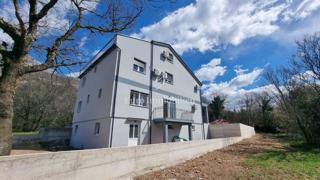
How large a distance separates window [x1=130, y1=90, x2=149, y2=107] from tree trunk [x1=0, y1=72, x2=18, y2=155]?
10.9m

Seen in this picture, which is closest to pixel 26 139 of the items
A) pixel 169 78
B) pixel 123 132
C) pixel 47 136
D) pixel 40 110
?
pixel 47 136

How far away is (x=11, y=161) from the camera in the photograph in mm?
3744

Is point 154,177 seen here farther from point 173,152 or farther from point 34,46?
point 34,46

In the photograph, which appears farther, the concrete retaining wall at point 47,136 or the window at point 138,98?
the concrete retaining wall at point 47,136

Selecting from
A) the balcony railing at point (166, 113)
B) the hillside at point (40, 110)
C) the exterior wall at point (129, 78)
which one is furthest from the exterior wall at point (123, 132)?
the hillside at point (40, 110)

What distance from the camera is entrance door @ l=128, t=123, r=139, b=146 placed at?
1510 centimetres

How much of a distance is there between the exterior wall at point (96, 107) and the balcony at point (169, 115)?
4.46m

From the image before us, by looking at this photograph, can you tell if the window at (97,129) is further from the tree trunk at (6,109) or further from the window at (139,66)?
the tree trunk at (6,109)

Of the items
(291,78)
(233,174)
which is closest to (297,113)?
(291,78)

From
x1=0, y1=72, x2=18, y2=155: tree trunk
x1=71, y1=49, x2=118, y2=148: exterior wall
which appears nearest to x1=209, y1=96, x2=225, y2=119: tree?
x1=71, y1=49, x2=118, y2=148: exterior wall

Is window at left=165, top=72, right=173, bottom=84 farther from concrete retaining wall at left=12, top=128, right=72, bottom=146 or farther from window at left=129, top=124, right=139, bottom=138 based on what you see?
concrete retaining wall at left=12, top=128, right=72, bottom=146

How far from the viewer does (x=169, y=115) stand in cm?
1788

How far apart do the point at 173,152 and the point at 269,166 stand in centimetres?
417

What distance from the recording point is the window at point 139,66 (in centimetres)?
1703
